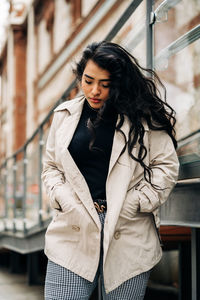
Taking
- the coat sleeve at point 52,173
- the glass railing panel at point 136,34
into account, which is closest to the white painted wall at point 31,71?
the glass railing panel at point 136,34

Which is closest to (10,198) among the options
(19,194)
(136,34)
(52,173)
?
(19,194)

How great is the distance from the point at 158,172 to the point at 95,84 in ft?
1.63

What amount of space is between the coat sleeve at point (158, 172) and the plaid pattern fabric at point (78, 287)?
8.1 inches

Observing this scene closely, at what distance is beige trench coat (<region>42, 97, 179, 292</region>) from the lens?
2471 mm

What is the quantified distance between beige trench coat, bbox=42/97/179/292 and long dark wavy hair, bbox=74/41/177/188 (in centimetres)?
3

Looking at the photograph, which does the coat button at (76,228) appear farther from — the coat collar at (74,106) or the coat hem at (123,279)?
the coat collar at (74,106)

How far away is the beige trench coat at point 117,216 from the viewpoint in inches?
97.3

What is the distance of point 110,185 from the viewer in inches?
97.3

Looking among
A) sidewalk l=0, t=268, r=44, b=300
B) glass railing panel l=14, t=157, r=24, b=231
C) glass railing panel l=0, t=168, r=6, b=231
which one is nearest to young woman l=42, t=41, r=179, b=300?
sidewalk l=0, t=268, r=44, b=300

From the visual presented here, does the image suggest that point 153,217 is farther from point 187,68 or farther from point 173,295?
point 173,295

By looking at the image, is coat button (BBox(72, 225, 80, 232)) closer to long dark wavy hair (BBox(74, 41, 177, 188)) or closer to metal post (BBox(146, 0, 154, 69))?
long dark wavy hair (BBox(74, 41, 177, 188))

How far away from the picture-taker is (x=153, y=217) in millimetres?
2584

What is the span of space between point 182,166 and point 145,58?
822 millimetres

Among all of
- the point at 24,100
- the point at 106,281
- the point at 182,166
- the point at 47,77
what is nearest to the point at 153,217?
the point at 106,281
